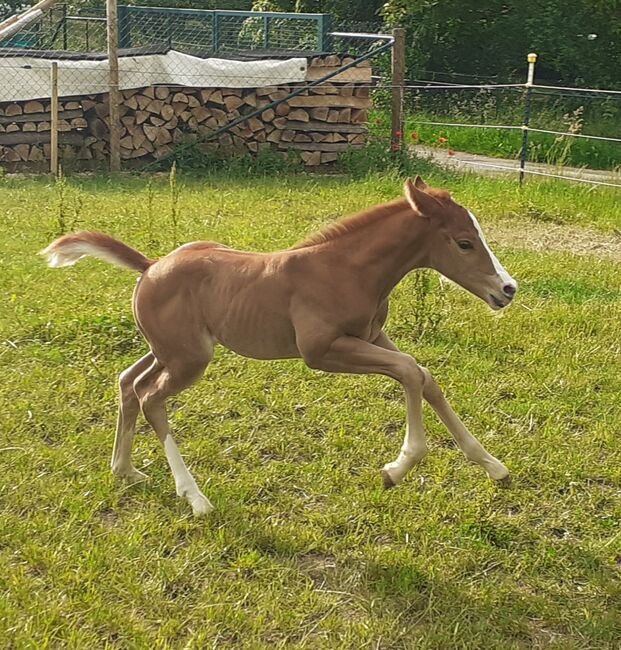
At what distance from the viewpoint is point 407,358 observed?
3477 mm

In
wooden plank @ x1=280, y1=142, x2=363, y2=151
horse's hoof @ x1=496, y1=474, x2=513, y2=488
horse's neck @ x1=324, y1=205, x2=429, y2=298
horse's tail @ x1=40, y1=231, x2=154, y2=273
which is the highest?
horse's neck @ x1=324, y1=205, x2=429, y2=298

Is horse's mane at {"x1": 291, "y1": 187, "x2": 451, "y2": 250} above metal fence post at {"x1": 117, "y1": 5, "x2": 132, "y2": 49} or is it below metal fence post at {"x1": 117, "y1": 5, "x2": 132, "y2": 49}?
below

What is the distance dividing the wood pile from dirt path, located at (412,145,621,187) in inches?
56.0

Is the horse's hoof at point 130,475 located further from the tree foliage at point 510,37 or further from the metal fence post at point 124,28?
the tree foliage at point 510,37

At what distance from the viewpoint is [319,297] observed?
355 centimetres

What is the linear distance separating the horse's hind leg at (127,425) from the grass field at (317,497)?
8cm

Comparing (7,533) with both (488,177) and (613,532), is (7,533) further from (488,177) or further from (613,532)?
(488,177)

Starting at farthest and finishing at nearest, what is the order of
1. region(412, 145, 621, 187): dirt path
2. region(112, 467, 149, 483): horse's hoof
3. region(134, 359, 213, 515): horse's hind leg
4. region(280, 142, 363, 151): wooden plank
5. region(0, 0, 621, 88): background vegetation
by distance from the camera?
region(0, 0, 621, 88): background vegetation
region(412, 145, 621, 187): dirt path
region(280, 142, 363, 151): wooden plank
region(112, 467, 149, 483): horse's hoof
region(134, 359, 213, 515): horse's hind leg

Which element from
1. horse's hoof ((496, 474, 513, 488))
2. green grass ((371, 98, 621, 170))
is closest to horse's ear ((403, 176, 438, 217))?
horse's hoof ((496, 474, 513, 488))

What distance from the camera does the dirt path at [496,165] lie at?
12.8 metres

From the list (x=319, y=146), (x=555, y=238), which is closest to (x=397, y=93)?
(x=319, y=146)

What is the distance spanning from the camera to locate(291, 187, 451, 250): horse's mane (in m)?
3.63

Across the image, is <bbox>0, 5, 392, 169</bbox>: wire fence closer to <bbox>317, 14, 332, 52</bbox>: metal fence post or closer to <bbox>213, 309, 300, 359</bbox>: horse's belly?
<bbox>317, 14, 332, 52</bbox>: metal fence post

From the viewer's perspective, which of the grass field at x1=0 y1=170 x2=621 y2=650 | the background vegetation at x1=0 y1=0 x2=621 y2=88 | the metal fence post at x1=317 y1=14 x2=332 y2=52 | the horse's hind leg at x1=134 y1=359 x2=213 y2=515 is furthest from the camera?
the background vegetation at x1=0 y1=0 x2=621 y2=88
